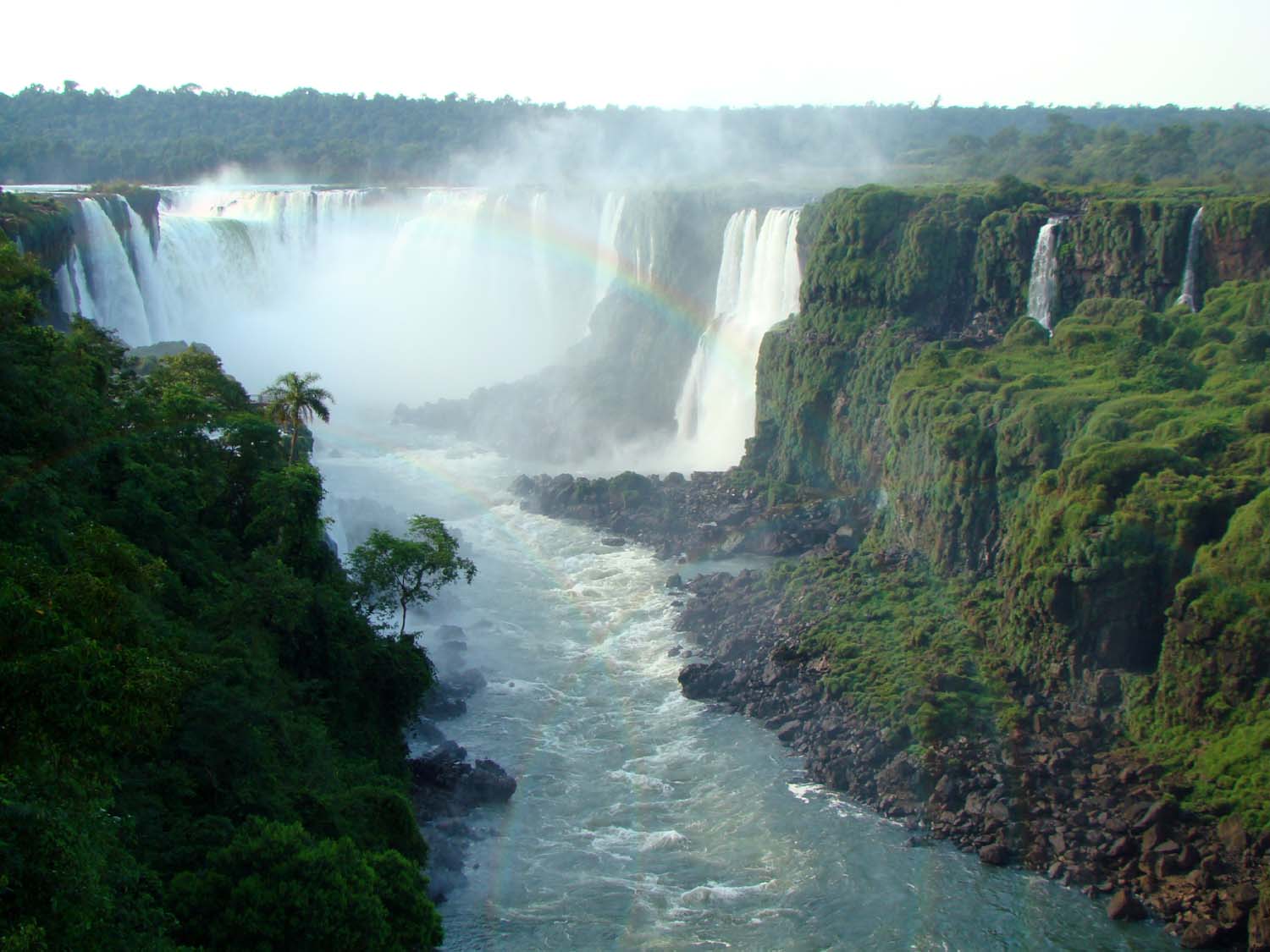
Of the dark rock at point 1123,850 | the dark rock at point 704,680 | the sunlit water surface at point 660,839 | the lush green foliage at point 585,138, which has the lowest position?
the sunlit water surface at point 660,839

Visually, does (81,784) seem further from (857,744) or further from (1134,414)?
(1134,414)

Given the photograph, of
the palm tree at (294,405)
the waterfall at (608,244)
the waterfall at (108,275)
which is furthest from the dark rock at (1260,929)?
the waterfall at (608,244)

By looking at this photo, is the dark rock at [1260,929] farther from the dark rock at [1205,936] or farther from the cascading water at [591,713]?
the cascading water at [591,713]

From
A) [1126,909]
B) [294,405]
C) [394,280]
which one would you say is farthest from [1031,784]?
[394,280]

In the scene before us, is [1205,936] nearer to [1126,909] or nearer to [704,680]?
[1126,909]

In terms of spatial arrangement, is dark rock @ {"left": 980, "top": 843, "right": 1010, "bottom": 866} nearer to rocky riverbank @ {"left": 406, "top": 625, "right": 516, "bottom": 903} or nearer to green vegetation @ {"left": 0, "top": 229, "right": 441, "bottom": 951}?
rocky riverbank @ {"left": 406, "top": 625, "right": 516, "bottom": 903}
